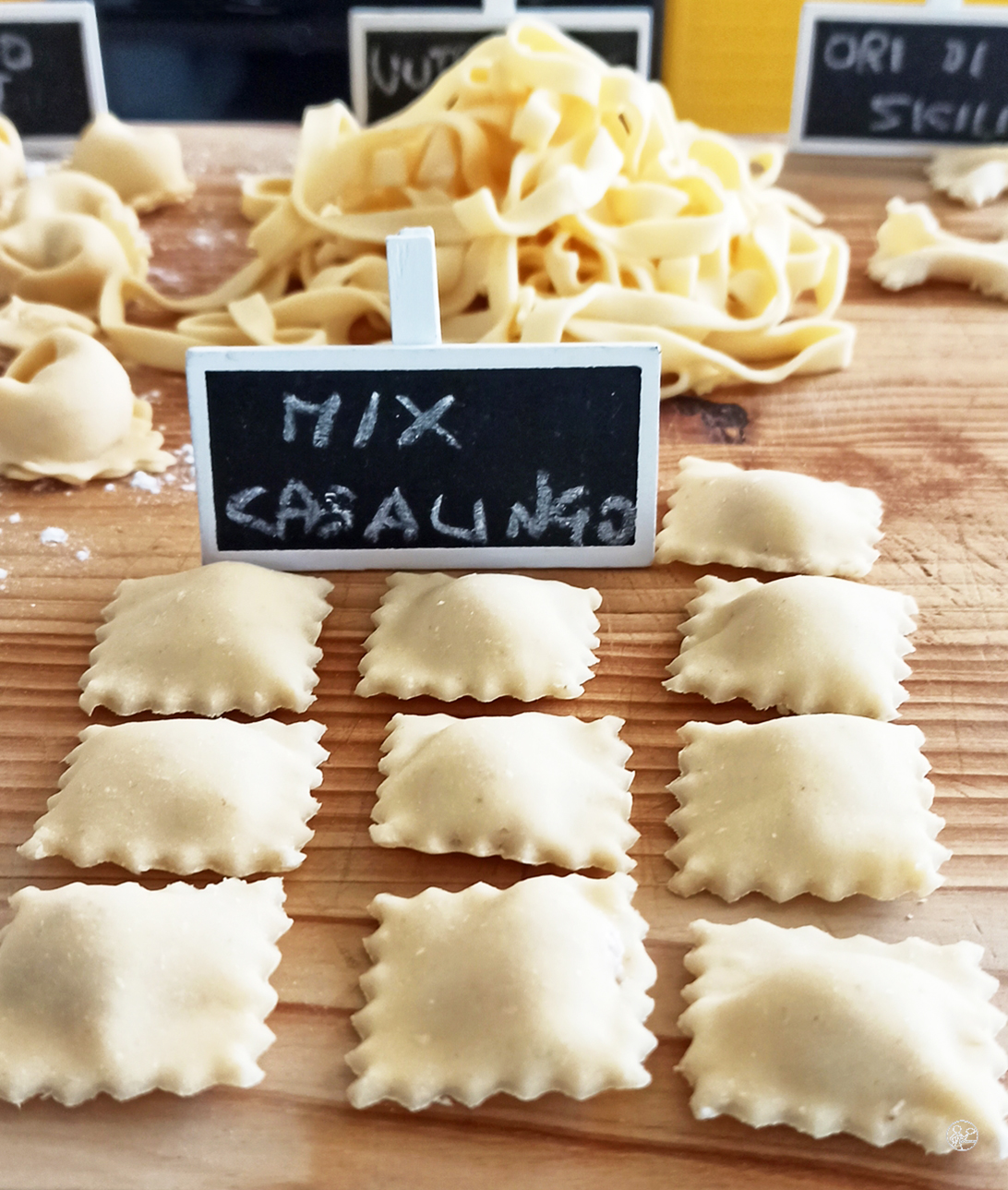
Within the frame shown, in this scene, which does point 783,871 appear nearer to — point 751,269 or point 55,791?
point 55,791

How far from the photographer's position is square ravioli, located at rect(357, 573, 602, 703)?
1.17 m

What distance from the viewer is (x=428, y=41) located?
223 cm

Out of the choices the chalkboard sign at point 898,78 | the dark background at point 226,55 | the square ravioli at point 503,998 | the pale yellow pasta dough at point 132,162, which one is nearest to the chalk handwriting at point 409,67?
the pale yellow pasta dough at point 132,162

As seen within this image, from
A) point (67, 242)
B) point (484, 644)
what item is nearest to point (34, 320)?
point (67, 242)

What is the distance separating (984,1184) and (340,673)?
0.68m

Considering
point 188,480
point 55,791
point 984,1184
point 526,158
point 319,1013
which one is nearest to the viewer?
point 984,1184

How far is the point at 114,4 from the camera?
11.0 feet

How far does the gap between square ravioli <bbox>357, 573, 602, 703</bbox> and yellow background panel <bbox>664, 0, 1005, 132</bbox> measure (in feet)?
7.94

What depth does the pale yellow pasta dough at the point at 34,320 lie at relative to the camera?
173 centimetres

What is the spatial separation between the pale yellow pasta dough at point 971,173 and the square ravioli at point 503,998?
1.65m

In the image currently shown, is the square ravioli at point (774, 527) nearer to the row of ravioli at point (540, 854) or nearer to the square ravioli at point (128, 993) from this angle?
the row of ravioli at point (540, 854)

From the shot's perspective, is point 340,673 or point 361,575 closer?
point 340,673

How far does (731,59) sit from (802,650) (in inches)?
98.9

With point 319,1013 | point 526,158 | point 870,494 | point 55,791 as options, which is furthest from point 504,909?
point 526,158
